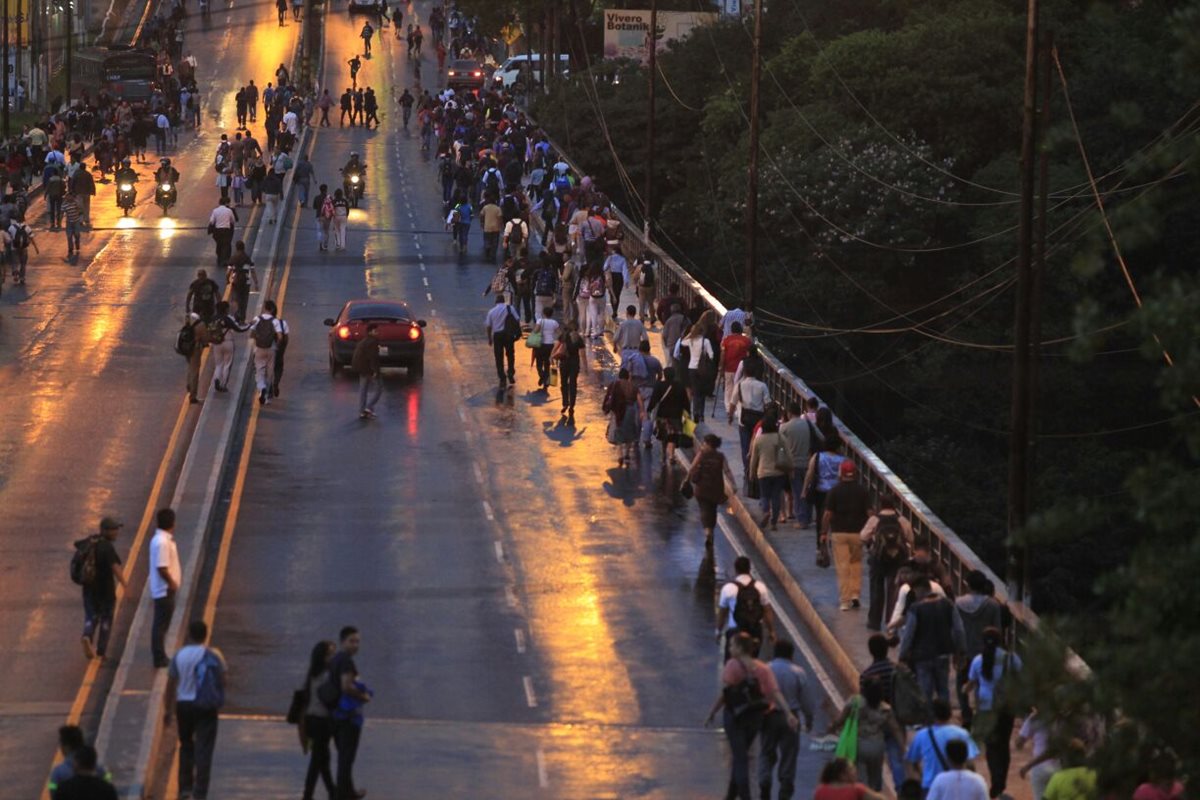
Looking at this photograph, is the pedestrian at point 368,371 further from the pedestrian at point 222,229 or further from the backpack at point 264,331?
the pedestrian at point 222,229

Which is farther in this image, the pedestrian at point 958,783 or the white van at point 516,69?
the white van at point 516,69

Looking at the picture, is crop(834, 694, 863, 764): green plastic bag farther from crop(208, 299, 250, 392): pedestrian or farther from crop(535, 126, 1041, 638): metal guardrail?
crop(208, 299, 250, 392): pedestrian

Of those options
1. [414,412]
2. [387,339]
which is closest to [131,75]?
[387,339]

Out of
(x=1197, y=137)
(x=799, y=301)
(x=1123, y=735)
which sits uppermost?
(x=1197, y=137)

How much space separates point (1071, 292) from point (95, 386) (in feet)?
92.1

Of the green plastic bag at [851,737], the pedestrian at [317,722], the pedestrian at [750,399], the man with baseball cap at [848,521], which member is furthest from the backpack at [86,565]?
the pedestrian at [750,399]

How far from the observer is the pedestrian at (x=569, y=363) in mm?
32062

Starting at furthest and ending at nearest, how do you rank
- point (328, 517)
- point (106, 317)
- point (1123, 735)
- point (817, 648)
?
1. point (106, 317)
2. point (328, 517)
3. point (817, 648)
4. point (1123, 735)

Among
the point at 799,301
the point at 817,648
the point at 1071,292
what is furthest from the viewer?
the point at 799,301

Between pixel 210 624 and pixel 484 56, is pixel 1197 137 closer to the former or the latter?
pixel 210 624

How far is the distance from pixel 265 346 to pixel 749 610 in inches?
617

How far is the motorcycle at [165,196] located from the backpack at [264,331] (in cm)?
2290

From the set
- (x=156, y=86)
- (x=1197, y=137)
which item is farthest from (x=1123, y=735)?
(x=156, y=86)

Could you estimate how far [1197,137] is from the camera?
10086 millimetres
